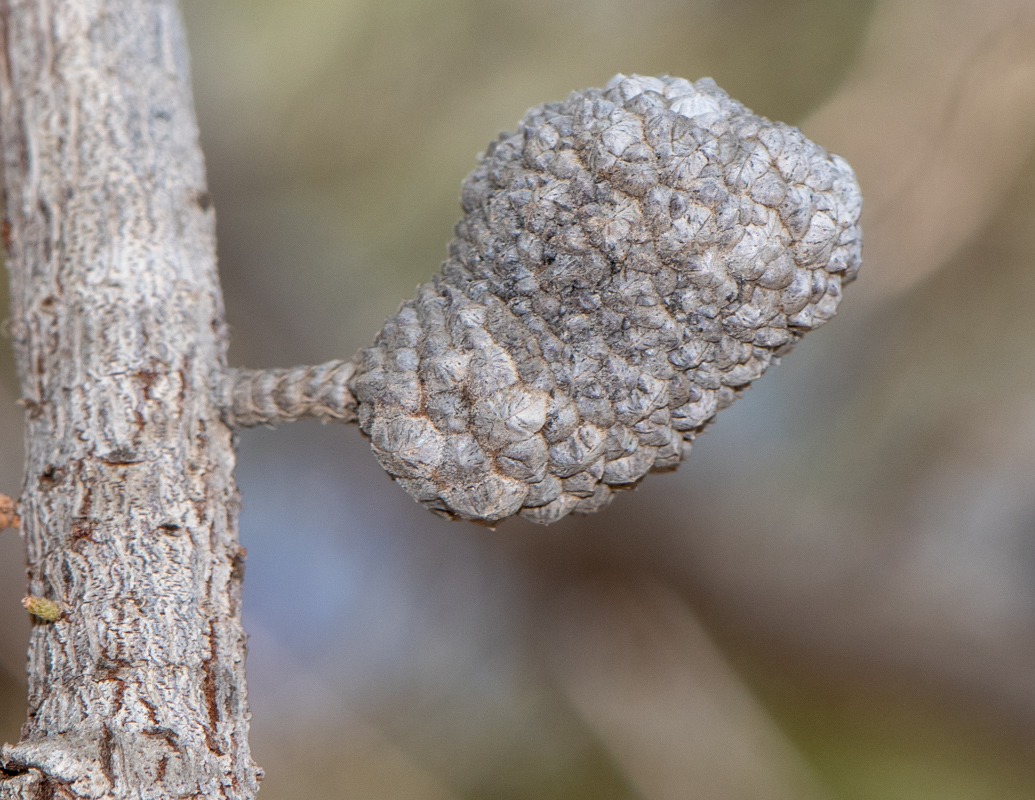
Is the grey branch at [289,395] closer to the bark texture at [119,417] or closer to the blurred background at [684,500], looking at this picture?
the bark texture at [119,417]

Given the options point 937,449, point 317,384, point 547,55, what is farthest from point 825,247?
point 547,55

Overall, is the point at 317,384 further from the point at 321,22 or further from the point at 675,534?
the point at 321,22

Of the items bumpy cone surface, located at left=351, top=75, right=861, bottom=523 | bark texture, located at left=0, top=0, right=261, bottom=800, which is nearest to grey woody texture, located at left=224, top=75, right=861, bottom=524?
bumpy cone surface, located at left=351, top=75, right=861, bottom=523

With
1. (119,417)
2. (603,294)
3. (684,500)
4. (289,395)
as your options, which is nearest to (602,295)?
(603,294)

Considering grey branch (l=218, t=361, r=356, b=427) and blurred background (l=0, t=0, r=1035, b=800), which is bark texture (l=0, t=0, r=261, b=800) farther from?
blurred background (l=0, t=0, r=1035, b=800)

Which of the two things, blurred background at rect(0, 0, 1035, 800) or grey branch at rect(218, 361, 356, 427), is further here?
blurred background at rect(0, 0, 1035, 800)

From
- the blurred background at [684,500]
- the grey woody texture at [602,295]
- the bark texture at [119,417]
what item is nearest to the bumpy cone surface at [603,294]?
the grey woody texture at [602,295]

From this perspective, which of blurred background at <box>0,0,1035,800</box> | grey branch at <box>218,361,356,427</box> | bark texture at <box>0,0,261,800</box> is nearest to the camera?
bark texture at <box>0,0,261,800</box>
